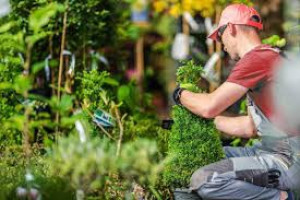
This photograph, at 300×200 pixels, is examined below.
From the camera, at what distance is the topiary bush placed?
381cm

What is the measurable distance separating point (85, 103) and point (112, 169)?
32.0 inches

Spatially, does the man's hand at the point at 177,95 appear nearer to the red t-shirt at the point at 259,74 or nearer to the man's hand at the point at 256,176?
the red t-shirt at the point at 259,74

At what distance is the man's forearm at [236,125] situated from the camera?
4215 millimetres

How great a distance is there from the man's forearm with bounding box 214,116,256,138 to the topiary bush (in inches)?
13.0

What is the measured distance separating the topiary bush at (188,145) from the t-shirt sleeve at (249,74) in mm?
253

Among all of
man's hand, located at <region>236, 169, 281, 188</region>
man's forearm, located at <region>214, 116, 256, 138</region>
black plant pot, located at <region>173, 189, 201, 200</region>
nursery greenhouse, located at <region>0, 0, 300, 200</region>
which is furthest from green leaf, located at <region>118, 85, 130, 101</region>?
man's hand, located at <region>236, 169, 281, 188</region>

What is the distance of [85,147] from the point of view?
362 centimetres

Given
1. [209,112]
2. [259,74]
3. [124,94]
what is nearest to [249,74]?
[259,74]

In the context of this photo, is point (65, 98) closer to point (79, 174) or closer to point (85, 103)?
point (85, 103)

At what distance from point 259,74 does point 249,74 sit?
0.16 ft

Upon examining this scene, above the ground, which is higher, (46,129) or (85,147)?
(85,147)

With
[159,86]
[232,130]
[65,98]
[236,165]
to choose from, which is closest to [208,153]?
[236,165]

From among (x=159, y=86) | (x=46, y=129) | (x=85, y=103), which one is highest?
(x=85, y=103)

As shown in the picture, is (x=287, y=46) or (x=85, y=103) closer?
(x=85, y=103)
